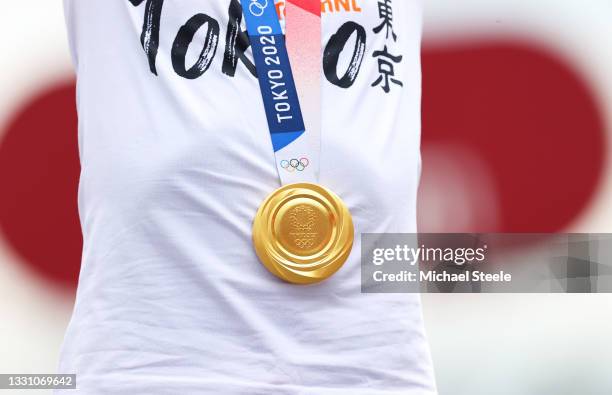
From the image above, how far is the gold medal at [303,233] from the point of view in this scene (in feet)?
3.40

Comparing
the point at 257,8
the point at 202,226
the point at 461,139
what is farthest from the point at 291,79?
the point at 461,139

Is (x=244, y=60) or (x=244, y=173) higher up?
(x=244, y=60)

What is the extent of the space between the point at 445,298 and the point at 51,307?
0.72 m

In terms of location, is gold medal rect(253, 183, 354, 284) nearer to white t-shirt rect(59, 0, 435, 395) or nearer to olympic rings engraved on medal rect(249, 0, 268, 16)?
white t-shirt rect(59, 0, 435, 395)

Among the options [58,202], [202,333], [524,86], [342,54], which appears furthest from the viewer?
[524,86]

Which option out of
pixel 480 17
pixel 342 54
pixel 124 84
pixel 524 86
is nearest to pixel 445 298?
pixel 524 86

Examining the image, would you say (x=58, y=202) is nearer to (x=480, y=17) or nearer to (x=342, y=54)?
(x=342, y=54)

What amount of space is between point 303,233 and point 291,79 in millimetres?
182

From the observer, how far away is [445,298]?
168cm

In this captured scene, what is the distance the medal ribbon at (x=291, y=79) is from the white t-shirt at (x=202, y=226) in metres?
0.01

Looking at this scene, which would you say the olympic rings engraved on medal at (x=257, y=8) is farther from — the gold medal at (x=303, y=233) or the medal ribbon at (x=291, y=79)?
the gold medal at (x=303, y=233)

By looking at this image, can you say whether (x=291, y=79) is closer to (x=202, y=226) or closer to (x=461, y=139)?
(x=202, y=226)

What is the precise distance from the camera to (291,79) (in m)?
1.09

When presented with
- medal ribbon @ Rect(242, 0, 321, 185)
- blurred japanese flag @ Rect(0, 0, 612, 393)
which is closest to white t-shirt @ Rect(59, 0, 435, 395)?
medal ribbon @ Rect(242, 0, 321, 185)
